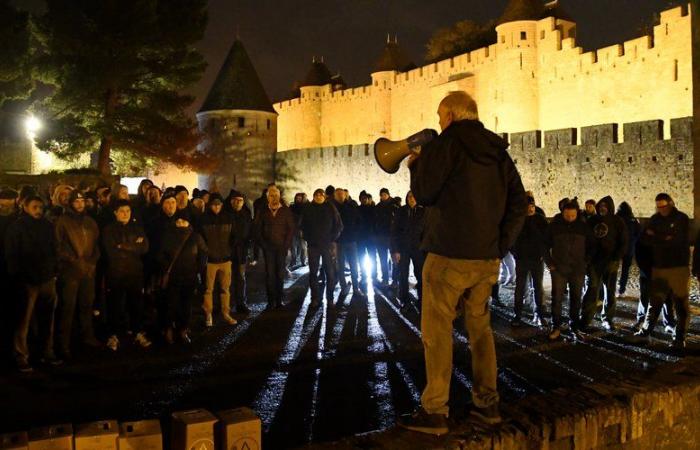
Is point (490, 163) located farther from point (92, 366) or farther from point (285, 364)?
point (92, 366)

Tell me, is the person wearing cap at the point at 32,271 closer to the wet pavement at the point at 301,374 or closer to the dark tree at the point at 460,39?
the wet pavement at the point at 301,374

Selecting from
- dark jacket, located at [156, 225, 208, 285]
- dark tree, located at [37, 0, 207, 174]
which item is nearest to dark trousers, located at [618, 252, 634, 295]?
dark jacket, located at [156, 225, 208, 285]

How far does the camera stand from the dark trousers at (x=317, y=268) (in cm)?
909

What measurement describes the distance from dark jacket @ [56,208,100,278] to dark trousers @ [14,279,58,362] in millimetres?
296

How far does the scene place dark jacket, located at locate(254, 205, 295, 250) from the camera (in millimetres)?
8789

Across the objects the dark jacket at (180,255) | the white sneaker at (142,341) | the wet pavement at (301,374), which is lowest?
the wet pavement at (301,374)

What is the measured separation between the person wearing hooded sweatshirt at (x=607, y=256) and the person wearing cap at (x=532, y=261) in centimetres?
53

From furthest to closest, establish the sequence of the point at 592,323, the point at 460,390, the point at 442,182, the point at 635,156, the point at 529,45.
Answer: the point at 529,45 → the point at 635,156 → the point at 592,323 → the point at 460,390 → the point at 442,182

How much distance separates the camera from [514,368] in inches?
221

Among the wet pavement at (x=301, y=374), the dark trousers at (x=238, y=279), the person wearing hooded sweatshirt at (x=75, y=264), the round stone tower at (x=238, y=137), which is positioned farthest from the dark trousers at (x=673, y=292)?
the round stone tower at (x=238, y=137)

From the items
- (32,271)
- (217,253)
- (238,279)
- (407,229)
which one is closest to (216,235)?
(217,253)

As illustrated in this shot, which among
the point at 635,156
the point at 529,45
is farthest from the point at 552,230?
the point at 529,45

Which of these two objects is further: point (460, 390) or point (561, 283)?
point (561, 283)

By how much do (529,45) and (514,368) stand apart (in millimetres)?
30656
